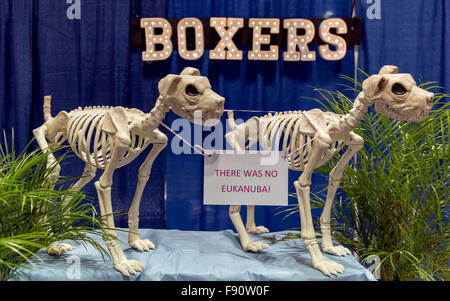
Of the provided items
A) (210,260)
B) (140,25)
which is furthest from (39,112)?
(210,260)

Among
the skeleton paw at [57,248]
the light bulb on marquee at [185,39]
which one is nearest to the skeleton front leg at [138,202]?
the skeleton paw at [57,248]

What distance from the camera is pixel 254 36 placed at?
324 centimetres

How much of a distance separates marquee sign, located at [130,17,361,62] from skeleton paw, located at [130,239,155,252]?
1.59 metres

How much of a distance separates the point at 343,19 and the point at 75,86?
93.6 inches

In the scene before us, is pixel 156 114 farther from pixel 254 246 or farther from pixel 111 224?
pixel 254 246

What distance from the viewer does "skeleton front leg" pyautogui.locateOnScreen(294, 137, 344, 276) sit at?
2.02m

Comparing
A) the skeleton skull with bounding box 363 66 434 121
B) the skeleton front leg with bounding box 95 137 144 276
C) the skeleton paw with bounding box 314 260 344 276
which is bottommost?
the skeleton paw with bounding box 314 260 344 276

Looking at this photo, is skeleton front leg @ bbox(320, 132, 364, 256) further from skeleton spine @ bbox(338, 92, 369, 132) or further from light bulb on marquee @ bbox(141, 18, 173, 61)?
light bulb on marquee @ bbox(141, 18, 173, 61)

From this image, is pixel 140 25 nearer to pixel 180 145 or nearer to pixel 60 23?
pixel 60 23

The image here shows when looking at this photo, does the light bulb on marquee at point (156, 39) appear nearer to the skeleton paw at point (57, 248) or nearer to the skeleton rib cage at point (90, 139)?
the skeleton rib cage at point (90, 139)

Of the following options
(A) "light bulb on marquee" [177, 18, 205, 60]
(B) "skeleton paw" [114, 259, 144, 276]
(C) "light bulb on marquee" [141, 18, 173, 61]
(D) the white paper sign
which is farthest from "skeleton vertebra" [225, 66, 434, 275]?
(C) "light bulb on marquee" [141, 18, 173, 61]

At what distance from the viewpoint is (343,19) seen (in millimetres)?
3221

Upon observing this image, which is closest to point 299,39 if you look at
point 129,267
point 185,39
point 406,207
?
point 185,39

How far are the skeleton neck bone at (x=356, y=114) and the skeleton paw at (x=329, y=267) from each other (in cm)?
72
